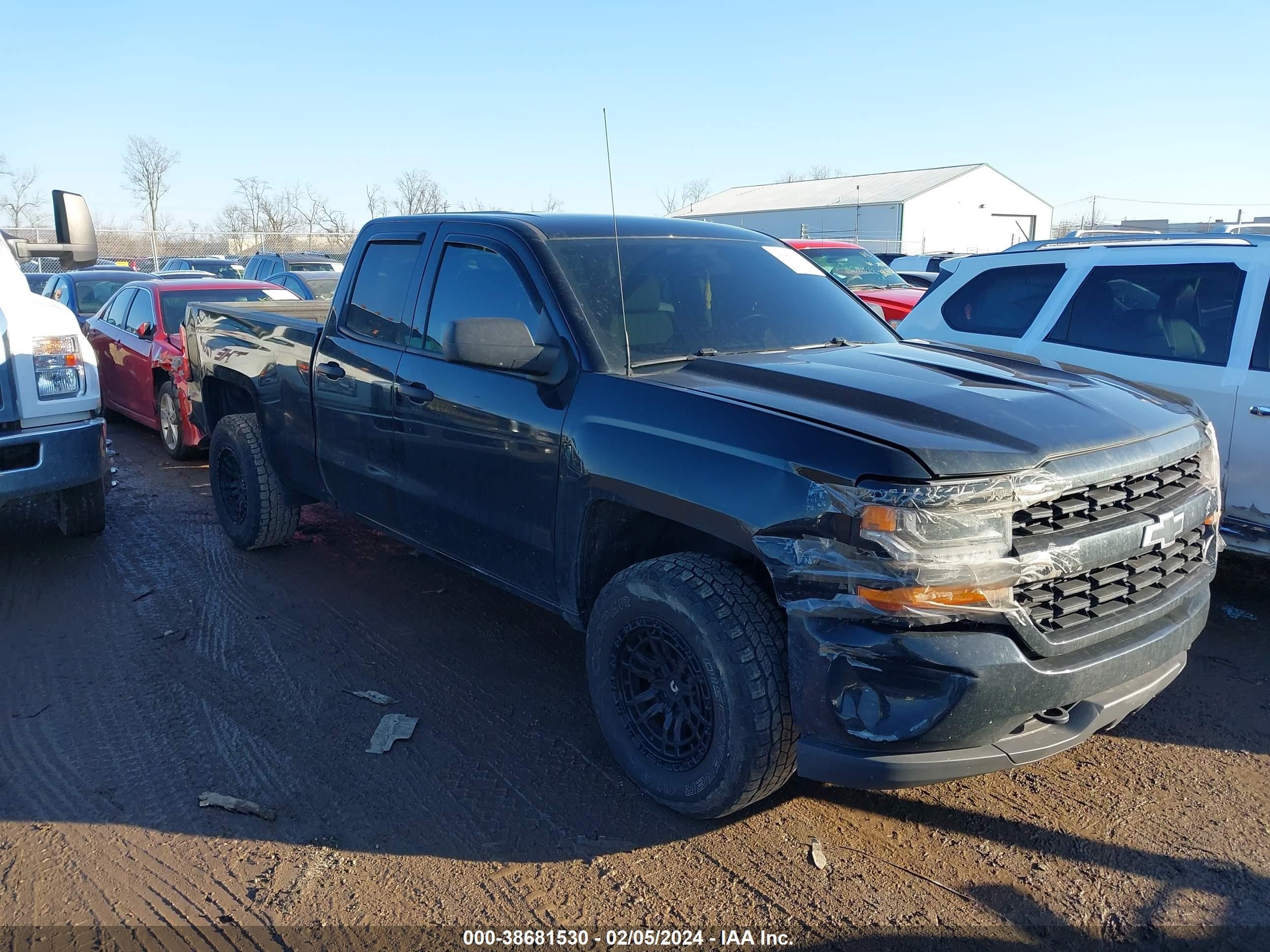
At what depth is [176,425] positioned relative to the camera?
8922 millimetres

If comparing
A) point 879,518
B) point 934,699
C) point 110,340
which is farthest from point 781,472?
point 110,340

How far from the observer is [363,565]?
19.8 ft

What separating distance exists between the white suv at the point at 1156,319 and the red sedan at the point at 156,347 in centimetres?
589

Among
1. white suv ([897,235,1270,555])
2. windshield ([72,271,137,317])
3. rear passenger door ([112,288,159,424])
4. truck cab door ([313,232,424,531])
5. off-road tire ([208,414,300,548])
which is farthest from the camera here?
windshield ([72,271,137,317])

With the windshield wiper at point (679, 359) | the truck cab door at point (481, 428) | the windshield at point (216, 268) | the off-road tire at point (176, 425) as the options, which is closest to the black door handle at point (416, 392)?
the truck cab door at point (481, 428)

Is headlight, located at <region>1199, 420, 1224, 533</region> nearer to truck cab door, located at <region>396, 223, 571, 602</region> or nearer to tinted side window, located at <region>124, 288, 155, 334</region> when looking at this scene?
truck cab door, located at <region>396, 223, 571, 602</region>

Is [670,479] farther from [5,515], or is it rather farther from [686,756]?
[5,515]

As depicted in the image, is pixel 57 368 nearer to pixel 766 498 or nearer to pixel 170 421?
pixel 170 421

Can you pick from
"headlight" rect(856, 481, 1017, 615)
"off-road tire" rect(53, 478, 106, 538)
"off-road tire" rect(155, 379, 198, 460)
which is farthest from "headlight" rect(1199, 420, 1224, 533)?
"off-road tire" rect(155, 379, 198, 460)

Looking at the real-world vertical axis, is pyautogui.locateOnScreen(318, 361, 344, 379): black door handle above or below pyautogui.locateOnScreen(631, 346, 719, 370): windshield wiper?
below

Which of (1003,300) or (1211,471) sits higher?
(1003,300)

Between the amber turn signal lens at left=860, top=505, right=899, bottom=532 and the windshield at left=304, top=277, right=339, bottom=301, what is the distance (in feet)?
37.8

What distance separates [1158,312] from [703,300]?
2878mm

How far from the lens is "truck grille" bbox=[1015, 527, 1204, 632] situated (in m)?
2.78
